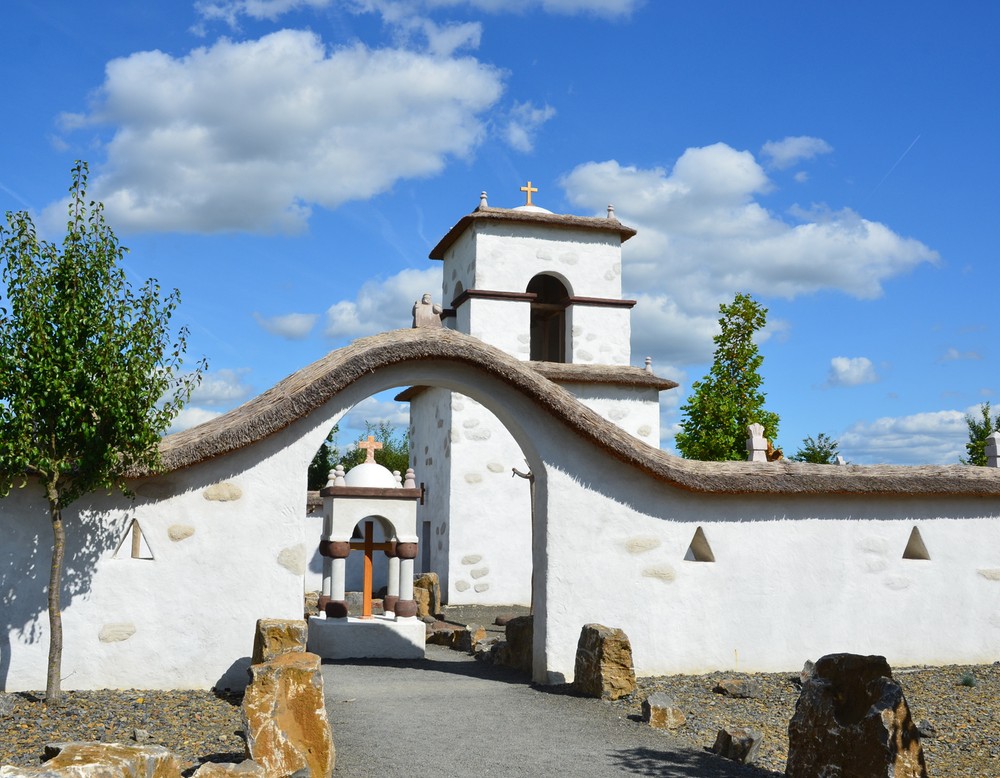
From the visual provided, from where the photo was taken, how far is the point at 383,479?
13.1 meters

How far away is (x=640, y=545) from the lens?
1037cm

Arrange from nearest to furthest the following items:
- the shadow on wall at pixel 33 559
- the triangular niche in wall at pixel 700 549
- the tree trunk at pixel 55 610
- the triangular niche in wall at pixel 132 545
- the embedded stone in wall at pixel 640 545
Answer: the tree trunk at pixel 55 610, the shadow on wall at pixel 33 559, the triangular niche in wall at pixel 132 545, the embedded stone in wall at pixel 640 545, the triangular niche in wall at pixel 700 549

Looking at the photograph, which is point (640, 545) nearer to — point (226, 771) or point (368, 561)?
point (368, 561)

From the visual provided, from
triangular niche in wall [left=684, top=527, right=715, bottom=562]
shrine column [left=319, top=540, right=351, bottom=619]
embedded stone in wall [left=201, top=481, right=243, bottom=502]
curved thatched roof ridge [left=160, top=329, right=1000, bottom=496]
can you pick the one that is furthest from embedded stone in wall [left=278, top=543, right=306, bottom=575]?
triangular niche in wall [left=684, top=527, right=715, bottom=562]

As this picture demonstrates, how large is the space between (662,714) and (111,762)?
4760mm

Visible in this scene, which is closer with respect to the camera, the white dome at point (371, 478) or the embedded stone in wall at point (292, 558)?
the embedded stone in wall at point (292, 558)

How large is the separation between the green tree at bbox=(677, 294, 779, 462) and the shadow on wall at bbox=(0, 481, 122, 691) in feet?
55.2

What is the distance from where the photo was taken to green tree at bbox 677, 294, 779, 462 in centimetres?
2339

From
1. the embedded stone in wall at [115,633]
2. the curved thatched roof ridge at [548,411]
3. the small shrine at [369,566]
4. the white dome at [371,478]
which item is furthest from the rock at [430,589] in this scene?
the embedded stone in wall at [115,633]

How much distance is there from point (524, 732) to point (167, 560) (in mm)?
3777

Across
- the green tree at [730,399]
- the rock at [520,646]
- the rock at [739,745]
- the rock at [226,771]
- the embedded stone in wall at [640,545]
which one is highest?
the green tree at [730,399]

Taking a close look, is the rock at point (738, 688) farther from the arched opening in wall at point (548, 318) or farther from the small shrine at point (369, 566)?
the arched opening in wall at point (548, 318)

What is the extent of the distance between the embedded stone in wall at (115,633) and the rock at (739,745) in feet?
17.6

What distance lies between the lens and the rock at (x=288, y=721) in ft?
20.5
